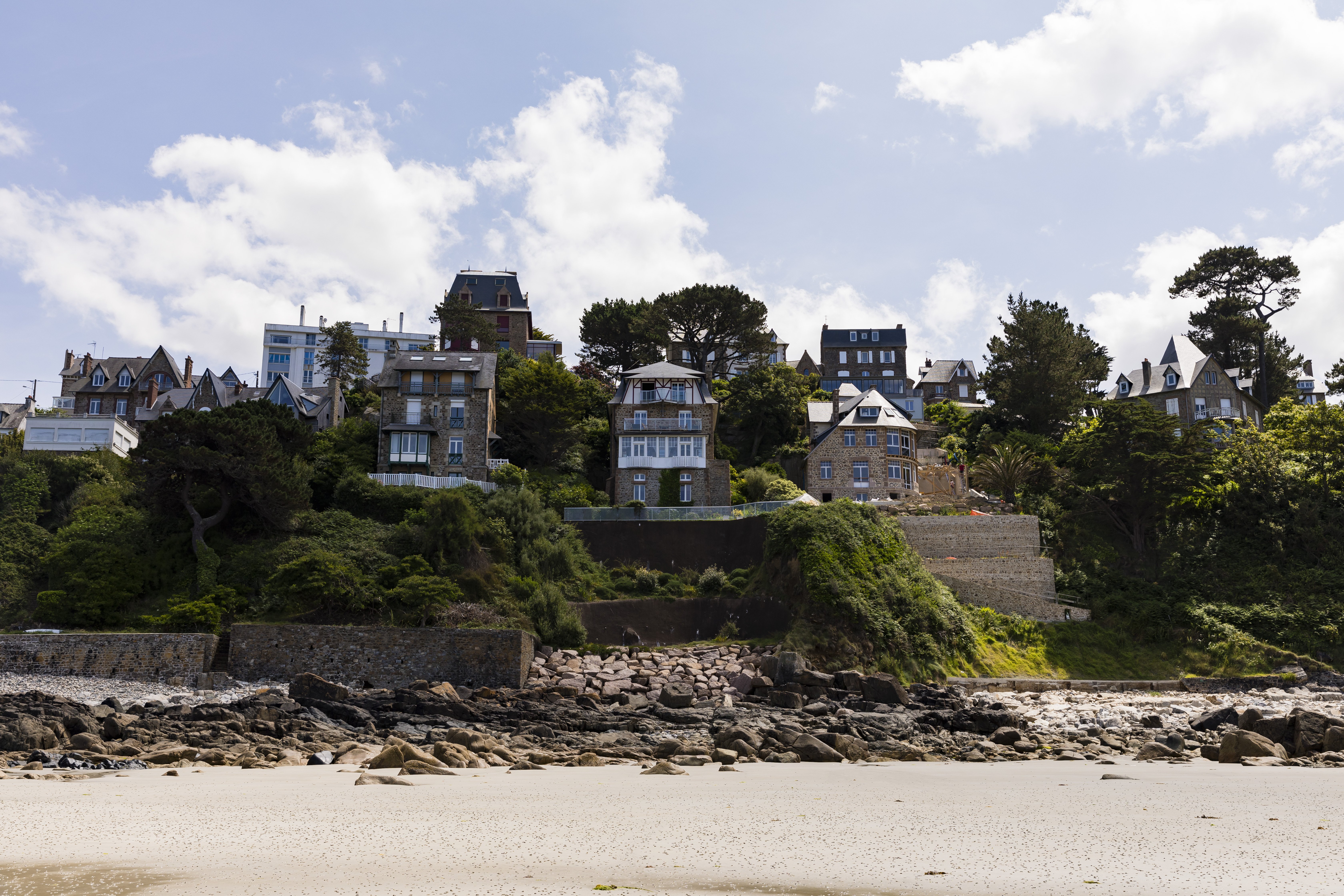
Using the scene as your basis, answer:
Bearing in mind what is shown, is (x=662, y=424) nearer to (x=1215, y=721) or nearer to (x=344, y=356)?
(x=344, y=356)

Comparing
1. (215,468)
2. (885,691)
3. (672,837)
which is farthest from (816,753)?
(215,468)

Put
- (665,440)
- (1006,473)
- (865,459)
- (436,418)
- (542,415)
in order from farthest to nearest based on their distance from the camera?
(865,459) < (542,415) < (436,418) < (665,440) < (1006,473)

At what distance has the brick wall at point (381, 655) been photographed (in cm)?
2983

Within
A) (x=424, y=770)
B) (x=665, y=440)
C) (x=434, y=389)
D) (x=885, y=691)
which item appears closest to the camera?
(x=424, y=770)

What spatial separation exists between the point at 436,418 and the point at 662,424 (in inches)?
464

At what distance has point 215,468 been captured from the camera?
116ft

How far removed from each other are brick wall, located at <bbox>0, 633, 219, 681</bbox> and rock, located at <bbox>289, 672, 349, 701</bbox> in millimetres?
5351

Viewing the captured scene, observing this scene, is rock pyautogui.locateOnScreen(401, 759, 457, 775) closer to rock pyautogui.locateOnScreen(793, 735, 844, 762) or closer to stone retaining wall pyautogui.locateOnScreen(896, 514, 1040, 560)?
rock pyautogui.locateOnScreen(793, 735, 844, 762)

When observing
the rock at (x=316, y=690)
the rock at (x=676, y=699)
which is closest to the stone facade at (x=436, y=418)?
the rock at (x=316, y=690)

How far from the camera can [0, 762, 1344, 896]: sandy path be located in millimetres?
6684

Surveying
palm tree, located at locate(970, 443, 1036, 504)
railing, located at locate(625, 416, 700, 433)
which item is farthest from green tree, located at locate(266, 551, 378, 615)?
palm tree, located at locate(970, 443, 1036, 504)

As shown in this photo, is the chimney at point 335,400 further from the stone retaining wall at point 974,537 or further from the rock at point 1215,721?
the rock at point 1215,721

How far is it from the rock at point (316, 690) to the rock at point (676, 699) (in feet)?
28.6

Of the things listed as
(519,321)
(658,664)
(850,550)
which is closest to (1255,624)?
(850,550)
